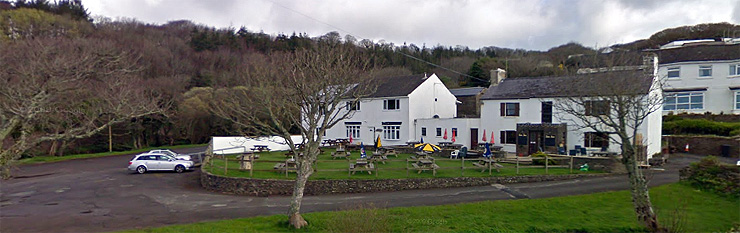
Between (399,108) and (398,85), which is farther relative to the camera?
(398,85)

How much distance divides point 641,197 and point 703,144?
21383 mm

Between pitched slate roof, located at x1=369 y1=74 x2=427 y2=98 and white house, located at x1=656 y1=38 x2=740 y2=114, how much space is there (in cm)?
2107

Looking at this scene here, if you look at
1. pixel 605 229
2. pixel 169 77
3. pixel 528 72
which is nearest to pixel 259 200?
pixel 605 229

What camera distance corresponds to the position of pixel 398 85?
128 feet

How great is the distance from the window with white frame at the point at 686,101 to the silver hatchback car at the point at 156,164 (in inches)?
1588

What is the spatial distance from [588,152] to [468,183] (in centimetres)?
1056

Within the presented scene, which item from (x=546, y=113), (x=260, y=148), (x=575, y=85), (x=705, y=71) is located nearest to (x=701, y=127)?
(x=546, y=113)

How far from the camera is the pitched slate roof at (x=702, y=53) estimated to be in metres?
36.1

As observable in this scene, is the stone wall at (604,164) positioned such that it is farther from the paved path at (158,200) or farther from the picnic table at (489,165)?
the picnic table at (489,165)

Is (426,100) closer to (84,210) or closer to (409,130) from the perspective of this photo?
(409,130)

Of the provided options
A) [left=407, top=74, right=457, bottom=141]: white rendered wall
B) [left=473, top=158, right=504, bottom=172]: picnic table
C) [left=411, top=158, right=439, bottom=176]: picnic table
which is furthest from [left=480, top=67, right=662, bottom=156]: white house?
[left=411, top=158, right=439, bottom=176]: picnic table

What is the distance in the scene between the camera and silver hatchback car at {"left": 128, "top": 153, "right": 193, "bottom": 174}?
2594cm

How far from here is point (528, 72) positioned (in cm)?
4975

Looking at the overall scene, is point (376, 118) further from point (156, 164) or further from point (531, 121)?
point (156, 164)
